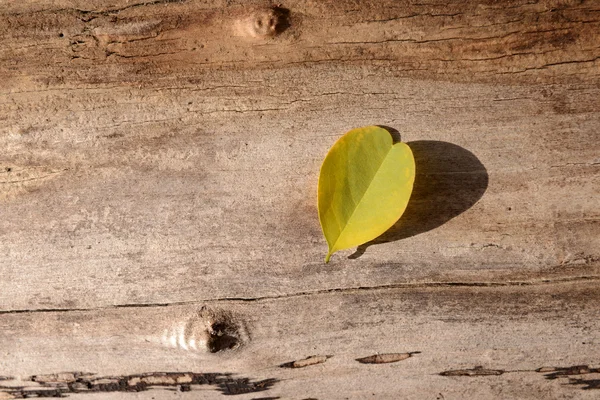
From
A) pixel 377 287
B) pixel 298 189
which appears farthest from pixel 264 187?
pixel 377 287

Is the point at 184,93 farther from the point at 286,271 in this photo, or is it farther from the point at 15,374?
the point at 15,374

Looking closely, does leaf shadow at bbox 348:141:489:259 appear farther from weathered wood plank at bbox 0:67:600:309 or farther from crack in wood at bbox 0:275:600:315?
crack in wood at bbox 0:275:600:315

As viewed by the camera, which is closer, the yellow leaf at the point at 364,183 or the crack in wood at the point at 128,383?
the yellow leaf at the point at 364,183

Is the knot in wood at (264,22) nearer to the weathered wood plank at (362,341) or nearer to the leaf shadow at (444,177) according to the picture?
the leaf shadow at (444,177)

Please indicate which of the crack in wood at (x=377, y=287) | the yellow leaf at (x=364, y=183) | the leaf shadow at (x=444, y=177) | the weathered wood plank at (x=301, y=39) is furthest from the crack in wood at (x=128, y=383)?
the weathered wood plank at (x=301, y=39)

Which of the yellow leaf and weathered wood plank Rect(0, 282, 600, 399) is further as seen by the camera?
weathered wood plank Rect(0, 282, 600, 399)

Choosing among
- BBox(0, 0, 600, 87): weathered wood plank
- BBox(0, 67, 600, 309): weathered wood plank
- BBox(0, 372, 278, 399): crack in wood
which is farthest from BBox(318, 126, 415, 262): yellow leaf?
BBox(0, 372, 278, 399): crack in wood

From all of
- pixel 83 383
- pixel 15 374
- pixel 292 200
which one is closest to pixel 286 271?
pixel 292 200
